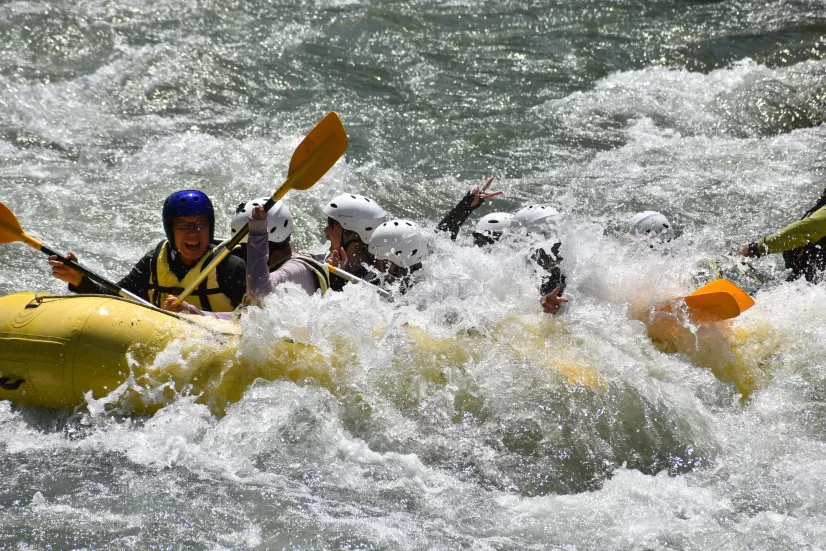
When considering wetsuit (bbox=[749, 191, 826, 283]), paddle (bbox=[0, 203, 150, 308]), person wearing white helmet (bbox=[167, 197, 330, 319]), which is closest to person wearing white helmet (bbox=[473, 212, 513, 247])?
person wearing white helmet (bbox=[167, 197, 330, 319])

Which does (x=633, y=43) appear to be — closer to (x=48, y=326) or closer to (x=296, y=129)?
(x=296, y=129)

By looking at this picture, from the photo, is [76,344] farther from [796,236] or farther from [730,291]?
[796,236]

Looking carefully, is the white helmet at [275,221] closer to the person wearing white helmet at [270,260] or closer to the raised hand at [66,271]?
the person wearing white helmet at [270,260]

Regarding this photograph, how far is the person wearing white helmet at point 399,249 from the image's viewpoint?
5129 mm

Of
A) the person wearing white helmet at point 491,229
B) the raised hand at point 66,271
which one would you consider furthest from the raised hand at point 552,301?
the raised hand at point 66,271

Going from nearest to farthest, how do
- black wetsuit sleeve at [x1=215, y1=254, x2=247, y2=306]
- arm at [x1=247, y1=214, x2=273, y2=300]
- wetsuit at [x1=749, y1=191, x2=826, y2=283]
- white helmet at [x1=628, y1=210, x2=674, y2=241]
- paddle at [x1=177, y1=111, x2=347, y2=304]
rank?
arm at [x1=247, y1=214, x2=273, y2=300] → black wetsuit sleeve at [x1=215, y1=254, x2=247, y2=306] → paddle at [x1=177, y1=111, x2=347, y2=304] → wetsuit at [x1=749, y1=191, x2=826, y2=283] → white helmet at [x1=628, y1=210, x2=674, y2=241]

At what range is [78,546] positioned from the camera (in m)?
3.48

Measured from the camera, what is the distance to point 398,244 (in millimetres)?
5125

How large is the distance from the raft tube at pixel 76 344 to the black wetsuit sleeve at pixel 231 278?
0.44m

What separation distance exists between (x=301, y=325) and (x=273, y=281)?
360mm

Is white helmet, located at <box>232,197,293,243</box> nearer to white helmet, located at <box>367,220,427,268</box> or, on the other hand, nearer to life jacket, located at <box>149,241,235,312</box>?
life jacket, located at <box>149,241,235,312</box>

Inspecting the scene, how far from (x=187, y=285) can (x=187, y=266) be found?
0.11m

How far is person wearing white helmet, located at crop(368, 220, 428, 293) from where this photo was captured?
513 cm

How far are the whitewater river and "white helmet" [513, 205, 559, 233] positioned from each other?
0.42ft
